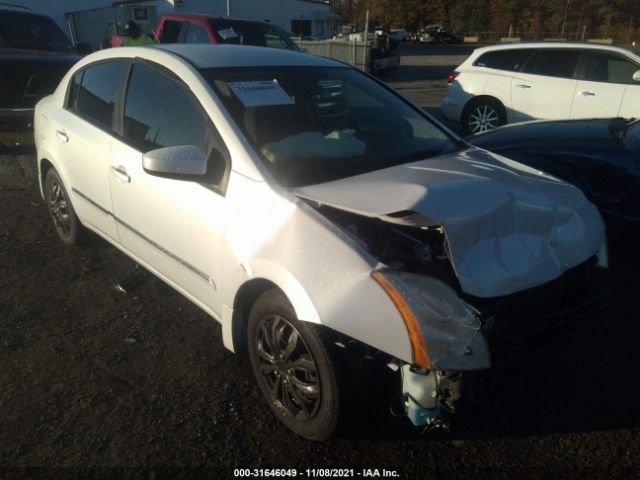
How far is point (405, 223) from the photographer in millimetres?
2072

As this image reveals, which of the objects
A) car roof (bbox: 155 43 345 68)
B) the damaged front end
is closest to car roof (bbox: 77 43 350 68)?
car roof (bbox: 155 43 345 68)

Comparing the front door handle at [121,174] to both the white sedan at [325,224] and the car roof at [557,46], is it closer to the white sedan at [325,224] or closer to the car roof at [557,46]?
the white sedan at [325,224]

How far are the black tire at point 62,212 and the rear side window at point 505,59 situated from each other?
676 centimetres

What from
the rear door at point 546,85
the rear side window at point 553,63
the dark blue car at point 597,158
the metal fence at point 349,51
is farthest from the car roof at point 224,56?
the metal fence at point 349,51

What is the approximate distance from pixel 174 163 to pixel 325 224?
832 millimetres

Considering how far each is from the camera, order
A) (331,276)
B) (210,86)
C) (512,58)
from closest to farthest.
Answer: (331,276)
(210,86)
(512,58)

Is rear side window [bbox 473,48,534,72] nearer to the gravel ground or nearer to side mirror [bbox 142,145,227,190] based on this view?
the gravel ground

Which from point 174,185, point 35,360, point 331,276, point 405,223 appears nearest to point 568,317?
point 405,223

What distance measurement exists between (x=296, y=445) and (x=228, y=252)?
0.93 m

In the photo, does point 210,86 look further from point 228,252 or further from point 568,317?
point 568,317

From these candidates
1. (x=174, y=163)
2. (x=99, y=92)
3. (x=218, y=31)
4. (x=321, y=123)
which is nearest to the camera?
(x=174, y=163)

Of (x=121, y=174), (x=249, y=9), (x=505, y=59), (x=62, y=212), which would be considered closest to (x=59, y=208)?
A: (x=62, y=212)

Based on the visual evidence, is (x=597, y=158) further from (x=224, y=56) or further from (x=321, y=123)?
(x=224, y=56)

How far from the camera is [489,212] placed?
217 cm
